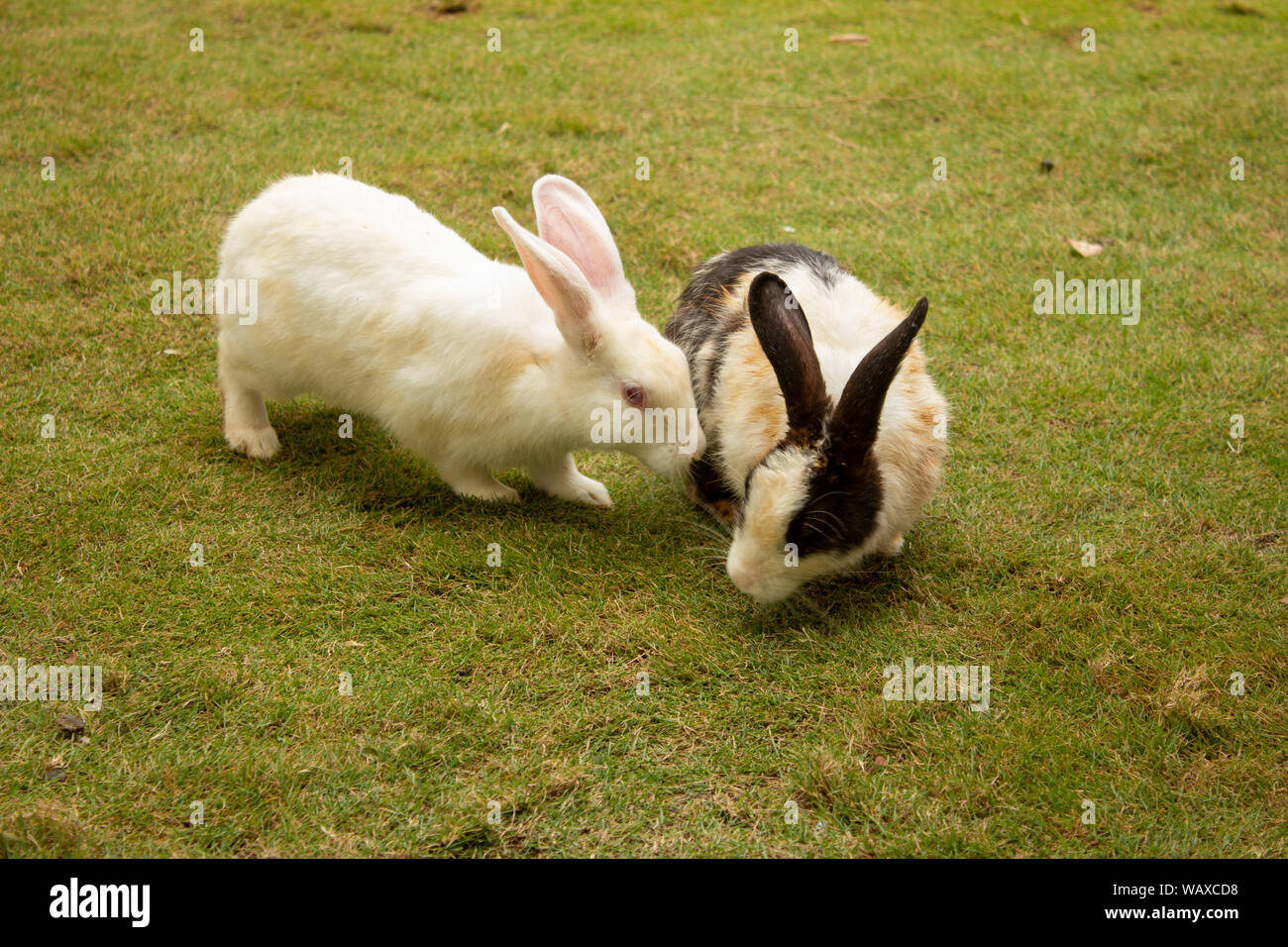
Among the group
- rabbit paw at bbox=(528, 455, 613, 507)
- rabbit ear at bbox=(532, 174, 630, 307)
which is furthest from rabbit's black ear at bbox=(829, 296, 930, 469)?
rabbit paw at bbox=(528, 455, 613, 507)

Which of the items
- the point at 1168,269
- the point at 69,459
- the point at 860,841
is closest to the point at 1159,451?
the point at 1168,269

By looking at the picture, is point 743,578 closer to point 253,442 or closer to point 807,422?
point 807,422

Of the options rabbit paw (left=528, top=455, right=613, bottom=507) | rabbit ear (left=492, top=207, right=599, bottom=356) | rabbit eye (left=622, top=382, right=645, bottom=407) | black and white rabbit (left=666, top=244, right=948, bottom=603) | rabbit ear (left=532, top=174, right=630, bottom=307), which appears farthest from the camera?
rabbit paw (left=528, top=455, right=613, bottom=507)

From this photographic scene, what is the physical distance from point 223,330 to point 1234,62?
7714mm

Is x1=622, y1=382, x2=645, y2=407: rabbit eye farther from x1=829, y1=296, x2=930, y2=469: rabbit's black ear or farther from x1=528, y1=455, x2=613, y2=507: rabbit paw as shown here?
x1=829, y1=296, x2=930, y2=469: rabbit's black ear

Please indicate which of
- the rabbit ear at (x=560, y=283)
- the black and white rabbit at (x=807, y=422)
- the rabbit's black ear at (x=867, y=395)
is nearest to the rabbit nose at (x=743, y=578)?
the black and white rabbit at (x=807, y=422)

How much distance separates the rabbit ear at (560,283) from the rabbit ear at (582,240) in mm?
260

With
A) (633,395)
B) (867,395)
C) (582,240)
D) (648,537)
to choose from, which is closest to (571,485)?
(648,537)

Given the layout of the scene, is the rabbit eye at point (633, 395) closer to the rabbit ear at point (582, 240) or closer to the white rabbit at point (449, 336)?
the white rabbit at point (449, 336)

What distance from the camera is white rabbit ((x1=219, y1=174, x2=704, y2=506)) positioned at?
3.61 meters

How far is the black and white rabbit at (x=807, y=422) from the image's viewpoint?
10.7 feet

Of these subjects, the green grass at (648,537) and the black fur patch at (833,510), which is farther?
the black fur patch at (833,510)

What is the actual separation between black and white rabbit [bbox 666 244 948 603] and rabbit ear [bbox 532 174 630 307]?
49cm
